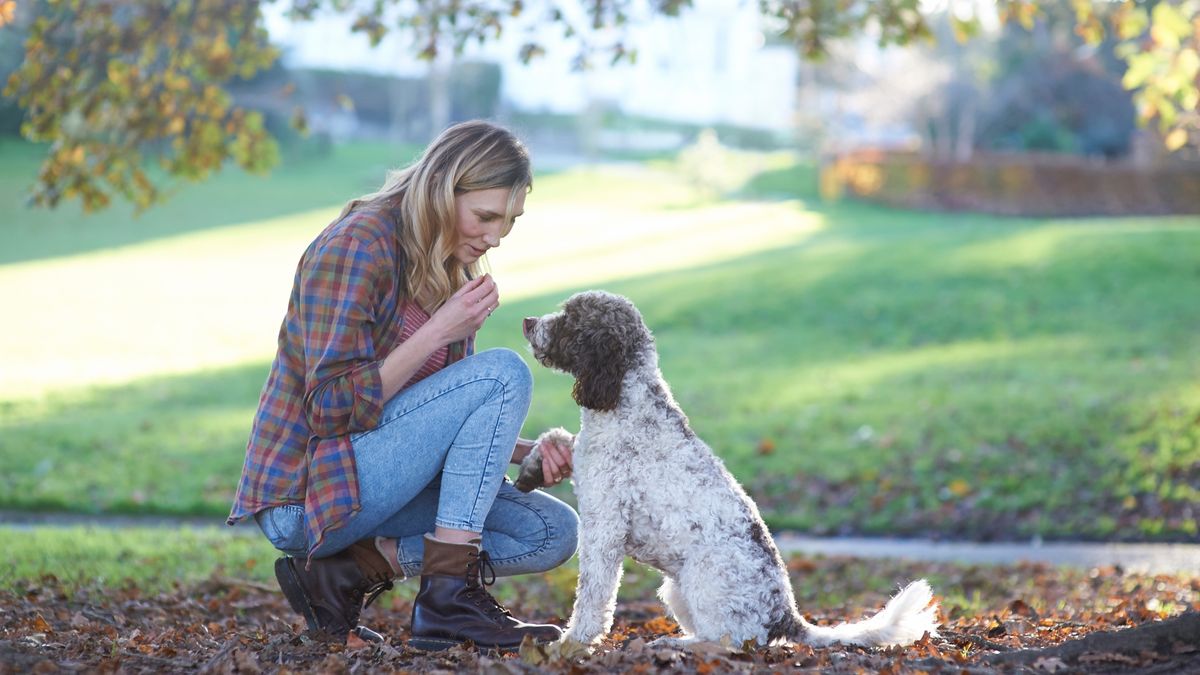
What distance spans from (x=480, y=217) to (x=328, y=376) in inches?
31.3

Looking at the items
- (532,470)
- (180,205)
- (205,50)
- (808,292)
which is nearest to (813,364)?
(808,292)

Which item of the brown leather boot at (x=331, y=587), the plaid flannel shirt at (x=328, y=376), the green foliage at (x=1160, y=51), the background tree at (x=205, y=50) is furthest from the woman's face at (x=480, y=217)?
the green foliage at (x=1160, y=51)

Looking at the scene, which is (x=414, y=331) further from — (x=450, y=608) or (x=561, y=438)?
(x=450, y=608)

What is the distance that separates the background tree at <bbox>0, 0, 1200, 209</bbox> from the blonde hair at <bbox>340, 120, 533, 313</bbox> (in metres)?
3.11

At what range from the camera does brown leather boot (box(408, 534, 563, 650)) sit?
4.01 m

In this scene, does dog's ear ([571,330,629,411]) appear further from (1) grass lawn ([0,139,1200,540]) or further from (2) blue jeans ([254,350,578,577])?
(1) grass lawn ([0,139,1200,540])

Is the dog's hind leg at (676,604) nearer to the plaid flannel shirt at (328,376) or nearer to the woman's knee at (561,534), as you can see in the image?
the woman's knee at (561,534)

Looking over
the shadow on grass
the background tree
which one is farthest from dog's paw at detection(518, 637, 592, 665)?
the shadow on grass

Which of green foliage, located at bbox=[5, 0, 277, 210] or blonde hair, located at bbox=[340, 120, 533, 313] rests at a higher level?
green foliage, located at bbox=[5, 0, 277, 210]

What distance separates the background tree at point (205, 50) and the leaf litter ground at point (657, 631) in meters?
2.80

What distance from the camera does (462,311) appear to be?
13.1 ft

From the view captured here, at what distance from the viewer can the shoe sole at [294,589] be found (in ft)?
13.8

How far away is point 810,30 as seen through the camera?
7.54 m

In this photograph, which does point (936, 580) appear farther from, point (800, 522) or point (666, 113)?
point (666, 113)
